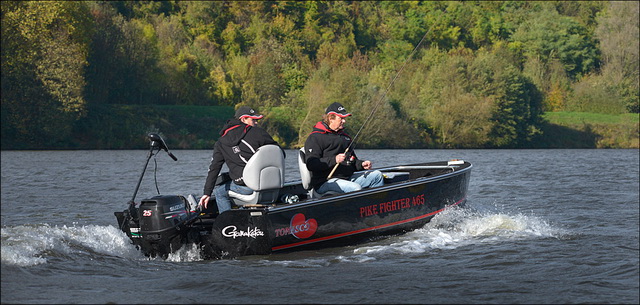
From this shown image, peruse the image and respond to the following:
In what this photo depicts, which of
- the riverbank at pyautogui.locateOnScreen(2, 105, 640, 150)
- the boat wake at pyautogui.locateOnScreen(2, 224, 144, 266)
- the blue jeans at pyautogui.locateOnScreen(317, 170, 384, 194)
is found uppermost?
the blue jeans at pyautogui.locateOnScreen(317, 170, 384, 194)

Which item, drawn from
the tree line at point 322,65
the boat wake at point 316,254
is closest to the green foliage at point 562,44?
the tree line at point 322,65

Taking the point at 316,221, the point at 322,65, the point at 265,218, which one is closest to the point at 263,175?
the point at 265,218

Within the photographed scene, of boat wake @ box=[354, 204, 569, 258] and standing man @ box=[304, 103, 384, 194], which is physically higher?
standing man @ box=[304, 103, 384, 194]

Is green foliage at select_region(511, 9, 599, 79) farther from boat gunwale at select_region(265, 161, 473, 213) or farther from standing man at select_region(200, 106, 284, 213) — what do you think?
standing man at select_region(200, 106, 284, 213)

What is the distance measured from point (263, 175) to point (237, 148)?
432 millimetres

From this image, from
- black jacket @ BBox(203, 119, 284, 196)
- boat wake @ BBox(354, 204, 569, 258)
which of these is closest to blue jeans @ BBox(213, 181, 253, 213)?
black jacket @ BBox(203, 119, 284, 196)

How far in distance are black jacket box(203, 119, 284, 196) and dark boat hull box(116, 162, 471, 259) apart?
0.52 meters

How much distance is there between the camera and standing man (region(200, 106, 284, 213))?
9.17m

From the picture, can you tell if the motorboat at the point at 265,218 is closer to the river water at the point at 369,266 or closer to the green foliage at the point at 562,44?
the river water at the point at 369,266

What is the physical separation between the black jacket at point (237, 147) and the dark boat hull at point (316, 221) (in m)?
0.52

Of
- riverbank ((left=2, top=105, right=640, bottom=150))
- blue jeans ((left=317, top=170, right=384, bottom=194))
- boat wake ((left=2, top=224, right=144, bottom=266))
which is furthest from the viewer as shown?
riverbank ((left=2, top=105, right=640, bottom=150))

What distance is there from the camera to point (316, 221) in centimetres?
937

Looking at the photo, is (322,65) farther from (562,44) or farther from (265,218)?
(265,218)

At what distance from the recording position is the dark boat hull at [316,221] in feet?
29.1
